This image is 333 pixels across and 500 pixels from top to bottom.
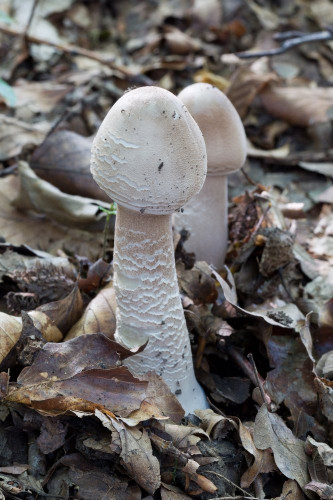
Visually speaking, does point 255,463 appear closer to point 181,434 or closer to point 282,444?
point 282,444

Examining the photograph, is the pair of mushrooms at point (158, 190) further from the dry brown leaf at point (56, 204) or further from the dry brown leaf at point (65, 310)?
the dry brown leaf at point (56, 204)

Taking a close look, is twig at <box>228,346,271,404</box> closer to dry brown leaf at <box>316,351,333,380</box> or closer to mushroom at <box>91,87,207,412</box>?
dry brown leaf at <box>316,351,333,380</box>

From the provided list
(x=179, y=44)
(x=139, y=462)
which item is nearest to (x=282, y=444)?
(x=139, y=462)

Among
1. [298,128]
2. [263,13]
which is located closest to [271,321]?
[298,128]

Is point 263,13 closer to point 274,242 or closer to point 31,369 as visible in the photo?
point 274,242

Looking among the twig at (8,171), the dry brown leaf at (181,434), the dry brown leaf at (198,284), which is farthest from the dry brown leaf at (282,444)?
the twig at (8,171)
